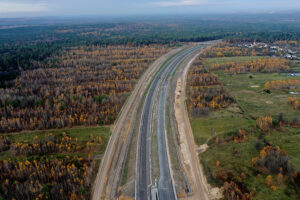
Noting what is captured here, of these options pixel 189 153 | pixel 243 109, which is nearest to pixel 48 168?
pixel 189 153

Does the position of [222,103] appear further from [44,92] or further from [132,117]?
[44,92]

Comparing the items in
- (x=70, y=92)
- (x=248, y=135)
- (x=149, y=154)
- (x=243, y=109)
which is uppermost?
(x=70, y=92)

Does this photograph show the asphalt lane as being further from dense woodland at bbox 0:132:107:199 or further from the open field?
dense woodland at bbox 0:132:107:199

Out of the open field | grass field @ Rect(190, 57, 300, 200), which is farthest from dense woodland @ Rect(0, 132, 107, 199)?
the open field

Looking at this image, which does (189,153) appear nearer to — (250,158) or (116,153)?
(250,158)

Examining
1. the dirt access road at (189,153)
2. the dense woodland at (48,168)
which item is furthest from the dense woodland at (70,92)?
the dirt access road at (189,153)

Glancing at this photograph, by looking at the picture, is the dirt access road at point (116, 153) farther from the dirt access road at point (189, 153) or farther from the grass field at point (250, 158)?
the grass field at point (250, 158)

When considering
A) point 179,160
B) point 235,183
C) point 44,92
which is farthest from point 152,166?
point 44,92
